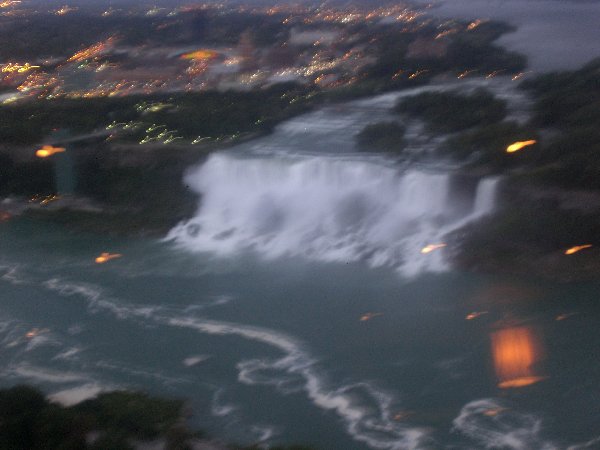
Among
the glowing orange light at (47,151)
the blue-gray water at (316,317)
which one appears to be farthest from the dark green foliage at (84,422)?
the glowing orange light at (47,151)

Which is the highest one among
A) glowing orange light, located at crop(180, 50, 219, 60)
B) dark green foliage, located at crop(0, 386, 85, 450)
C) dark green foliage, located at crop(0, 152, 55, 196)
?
glowing orange light, located at crop(180, 50, 219, 60)

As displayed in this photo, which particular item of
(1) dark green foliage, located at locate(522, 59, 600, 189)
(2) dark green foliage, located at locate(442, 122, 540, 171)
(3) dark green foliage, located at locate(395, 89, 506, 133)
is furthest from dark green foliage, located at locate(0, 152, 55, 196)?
(1) dark green foliage, located at locate(522, 59, 600, 189)

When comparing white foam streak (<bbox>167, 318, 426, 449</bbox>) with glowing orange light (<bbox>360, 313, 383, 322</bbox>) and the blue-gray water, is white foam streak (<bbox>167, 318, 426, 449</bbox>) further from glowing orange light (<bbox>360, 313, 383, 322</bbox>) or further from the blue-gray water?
glowing orange light (<bbox>360, 313, 383, 322</bbox>)

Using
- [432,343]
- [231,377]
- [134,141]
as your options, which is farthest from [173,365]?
[134,141]

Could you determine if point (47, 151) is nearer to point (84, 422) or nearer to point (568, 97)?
point (568, 97)

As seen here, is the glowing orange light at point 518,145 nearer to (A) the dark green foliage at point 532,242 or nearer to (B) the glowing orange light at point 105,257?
(A) the dark green foliage at point 532,242

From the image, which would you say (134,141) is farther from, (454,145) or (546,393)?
(546,393)

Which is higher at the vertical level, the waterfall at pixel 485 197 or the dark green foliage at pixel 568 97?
the dark green foliage at pixel 568 97
